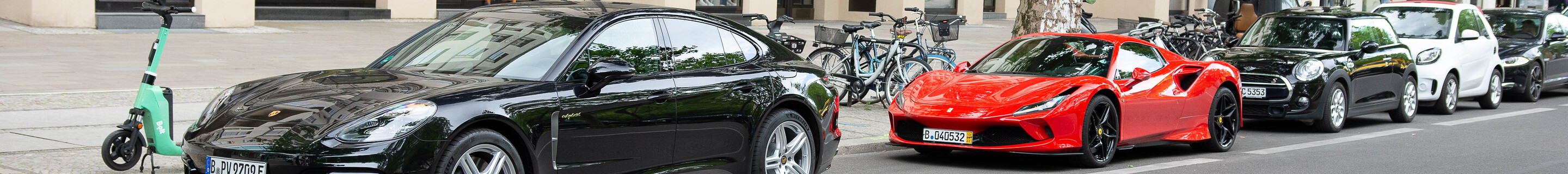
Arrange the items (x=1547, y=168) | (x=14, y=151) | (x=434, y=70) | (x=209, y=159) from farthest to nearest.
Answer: (x=1547, y=168)
(x=14, y=151)
(x=434, y=70)
(x=209, y=159)

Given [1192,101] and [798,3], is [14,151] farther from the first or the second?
[798,3]

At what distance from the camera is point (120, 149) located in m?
6.55

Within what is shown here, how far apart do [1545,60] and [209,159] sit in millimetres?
14005

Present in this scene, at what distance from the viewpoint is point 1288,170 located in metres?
8.34

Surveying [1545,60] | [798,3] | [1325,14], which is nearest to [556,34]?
[1325,14]

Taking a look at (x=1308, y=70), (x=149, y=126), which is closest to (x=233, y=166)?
(x=149, y=126)

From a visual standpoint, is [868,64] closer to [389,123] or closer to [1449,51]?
[1449,51]

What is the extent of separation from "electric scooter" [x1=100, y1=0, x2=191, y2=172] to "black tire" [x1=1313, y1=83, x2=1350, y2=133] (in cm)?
793

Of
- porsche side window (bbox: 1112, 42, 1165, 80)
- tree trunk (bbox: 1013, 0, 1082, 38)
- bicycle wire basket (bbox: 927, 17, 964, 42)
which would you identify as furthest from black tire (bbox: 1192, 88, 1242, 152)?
tree trunk (bbox: 1013, 0, 1082, 38)

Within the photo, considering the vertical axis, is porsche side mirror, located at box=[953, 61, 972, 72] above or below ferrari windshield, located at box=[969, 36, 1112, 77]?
below

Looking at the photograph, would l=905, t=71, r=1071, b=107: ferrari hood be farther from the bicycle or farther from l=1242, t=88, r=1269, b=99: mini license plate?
l=1242, t=88, r=1269, b=99: mini license plate

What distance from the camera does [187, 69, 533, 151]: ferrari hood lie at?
4.80m

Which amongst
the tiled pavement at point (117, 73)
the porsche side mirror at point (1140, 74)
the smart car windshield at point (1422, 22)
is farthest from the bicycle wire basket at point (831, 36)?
the smart car windshield at point (1422, 22)

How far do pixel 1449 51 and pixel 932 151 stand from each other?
671 cm
